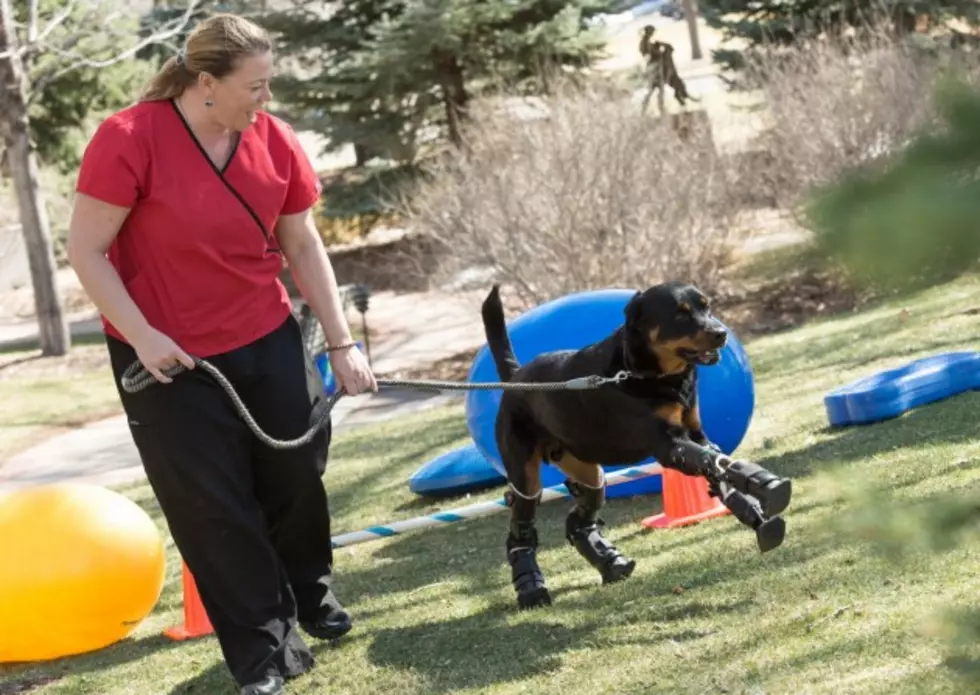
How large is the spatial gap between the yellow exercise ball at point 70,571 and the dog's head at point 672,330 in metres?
2.31

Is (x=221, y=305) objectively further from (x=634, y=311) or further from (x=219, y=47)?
(x=634, y=311)

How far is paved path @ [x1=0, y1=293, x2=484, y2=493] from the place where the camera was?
13.1m

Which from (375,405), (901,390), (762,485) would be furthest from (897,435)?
(375,405)

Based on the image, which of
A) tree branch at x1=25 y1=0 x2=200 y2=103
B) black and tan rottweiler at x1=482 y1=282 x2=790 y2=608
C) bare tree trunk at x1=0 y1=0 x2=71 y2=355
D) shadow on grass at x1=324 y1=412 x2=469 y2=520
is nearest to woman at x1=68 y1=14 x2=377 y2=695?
black and tan rottweiler at x1=482 y1=282 x2=790 y2=608

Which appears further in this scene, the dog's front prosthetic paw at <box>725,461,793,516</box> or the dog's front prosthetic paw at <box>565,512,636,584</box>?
the dog's front prosthetic paw at <box>565,512,636,584</box>

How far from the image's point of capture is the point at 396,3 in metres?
24.1

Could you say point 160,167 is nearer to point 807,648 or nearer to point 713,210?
point 807,648

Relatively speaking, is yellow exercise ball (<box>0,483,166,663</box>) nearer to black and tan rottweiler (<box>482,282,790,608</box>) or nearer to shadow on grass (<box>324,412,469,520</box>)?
black and tan rottweiler (<box>482,282,790,608</box>)

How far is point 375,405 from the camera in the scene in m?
15.6

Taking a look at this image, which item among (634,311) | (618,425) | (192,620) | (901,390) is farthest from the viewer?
(901,390)

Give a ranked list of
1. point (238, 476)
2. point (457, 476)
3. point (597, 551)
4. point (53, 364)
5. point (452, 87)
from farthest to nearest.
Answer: point (452, 87) → point (53, 364) → point (457, 476) → point (597, 551) → point (238, 476)

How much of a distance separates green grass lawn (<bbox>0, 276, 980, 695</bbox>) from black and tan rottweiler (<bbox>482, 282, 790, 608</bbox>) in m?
0.19

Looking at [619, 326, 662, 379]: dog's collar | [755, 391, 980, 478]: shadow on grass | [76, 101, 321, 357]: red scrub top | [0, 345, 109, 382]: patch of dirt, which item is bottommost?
[0, 345, 109, 382]: patch of dirt

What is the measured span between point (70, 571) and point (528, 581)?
1.83 metres
